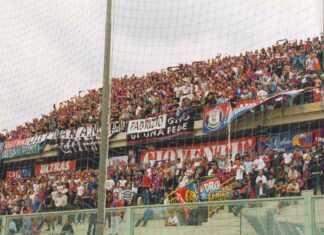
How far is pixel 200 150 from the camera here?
17.1 m

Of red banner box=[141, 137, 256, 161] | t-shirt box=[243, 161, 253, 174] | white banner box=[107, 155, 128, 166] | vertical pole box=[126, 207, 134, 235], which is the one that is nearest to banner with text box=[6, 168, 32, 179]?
white banner box=[107, 155, 128, 166]

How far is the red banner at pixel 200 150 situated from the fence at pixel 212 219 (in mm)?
7592

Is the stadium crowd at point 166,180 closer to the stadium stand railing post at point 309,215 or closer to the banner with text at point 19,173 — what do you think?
the banner with text at point 19,173

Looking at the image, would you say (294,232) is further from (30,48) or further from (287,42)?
(287,42)

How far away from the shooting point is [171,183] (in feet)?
48.7

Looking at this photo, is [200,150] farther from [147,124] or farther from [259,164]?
[259,164]

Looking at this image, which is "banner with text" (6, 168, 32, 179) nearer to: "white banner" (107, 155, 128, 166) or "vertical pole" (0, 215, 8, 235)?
"white banner" (107, 155, 128, 166)

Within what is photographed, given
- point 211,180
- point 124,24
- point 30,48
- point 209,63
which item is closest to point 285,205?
point 124,24

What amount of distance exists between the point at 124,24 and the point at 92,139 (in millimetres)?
9382

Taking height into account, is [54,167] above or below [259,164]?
above

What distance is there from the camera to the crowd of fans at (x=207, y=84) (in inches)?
581

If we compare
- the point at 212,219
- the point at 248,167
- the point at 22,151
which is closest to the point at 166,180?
the point at 248,167

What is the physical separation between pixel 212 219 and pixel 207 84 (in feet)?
31.1

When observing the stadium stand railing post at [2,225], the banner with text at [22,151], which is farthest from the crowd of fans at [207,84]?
the stadium stand railing post at [2,225]
